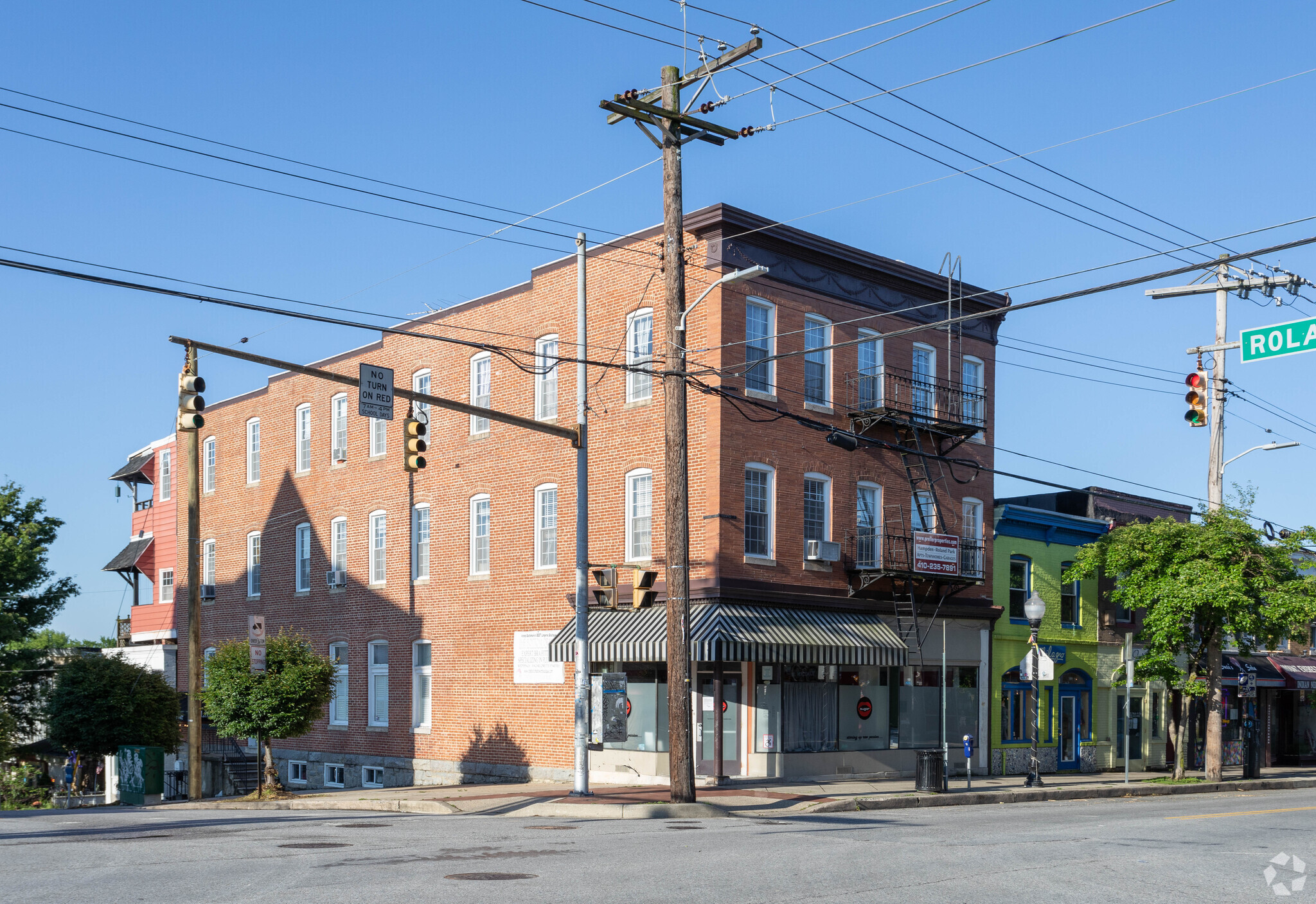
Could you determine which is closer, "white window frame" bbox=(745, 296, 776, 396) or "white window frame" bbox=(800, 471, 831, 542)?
"white window frame" bbox=(745, 296, 776, 396)

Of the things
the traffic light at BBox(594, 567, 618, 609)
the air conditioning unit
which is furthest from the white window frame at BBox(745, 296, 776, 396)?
the traffic light at BBox(594, 567, 618, 609)

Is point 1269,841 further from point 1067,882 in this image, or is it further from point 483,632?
point 483,632

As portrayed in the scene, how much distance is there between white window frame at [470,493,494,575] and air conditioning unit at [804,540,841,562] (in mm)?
8245

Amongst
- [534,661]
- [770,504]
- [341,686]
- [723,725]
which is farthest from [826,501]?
[341,686]

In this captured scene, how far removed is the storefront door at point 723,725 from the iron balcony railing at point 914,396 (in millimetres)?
7164

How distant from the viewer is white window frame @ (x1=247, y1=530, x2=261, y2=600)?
40.3 metres

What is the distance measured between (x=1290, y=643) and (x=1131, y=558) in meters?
17.6

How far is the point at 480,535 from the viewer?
1243 inches

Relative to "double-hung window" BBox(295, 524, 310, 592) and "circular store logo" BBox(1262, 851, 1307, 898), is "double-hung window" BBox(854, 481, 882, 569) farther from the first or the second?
"double-hung window" BBox(295, 524, 310, 592)

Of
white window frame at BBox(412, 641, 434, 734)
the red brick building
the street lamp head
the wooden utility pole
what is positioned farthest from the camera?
white window frame at BBox(412, 641, 434, 734)

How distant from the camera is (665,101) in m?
20.9

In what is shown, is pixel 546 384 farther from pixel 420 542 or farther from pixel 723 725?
pixel 723 725

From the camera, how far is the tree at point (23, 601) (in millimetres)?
42250

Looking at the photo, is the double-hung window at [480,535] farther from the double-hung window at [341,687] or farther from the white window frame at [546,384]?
the double-hung window at [341,687]
